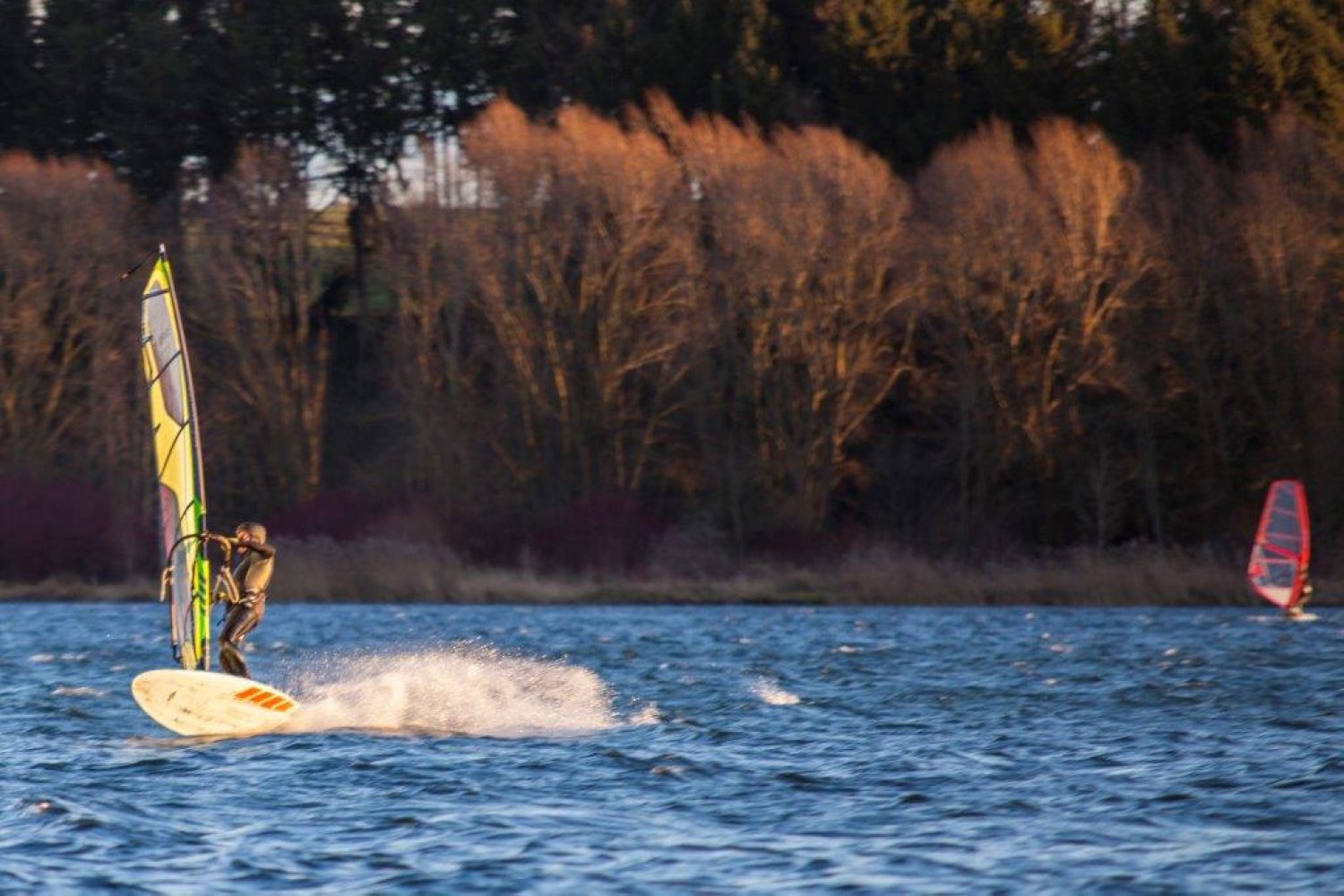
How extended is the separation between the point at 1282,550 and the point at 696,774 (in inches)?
714

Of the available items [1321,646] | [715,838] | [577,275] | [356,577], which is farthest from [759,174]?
[715,838]

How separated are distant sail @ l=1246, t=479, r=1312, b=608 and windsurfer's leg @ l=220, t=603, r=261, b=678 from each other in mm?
17682

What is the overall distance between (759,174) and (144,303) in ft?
73.0

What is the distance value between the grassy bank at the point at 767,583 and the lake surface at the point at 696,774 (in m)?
8.49

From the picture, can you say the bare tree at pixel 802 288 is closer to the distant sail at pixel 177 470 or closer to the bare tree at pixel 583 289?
the bare tree at pixel 583 289

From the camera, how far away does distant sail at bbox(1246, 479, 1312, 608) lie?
2788 centimetres

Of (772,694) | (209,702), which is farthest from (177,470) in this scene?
(772,694)

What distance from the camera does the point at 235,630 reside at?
13344 millimetres

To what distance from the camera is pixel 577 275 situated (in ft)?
122

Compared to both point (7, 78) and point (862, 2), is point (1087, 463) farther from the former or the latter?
point (7, 78)

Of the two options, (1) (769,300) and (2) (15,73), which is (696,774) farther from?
(2) (15,73)

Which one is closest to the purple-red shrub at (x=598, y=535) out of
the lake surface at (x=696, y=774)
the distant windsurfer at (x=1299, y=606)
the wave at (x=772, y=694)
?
the distant windsurfer at (x=1299, y=606)

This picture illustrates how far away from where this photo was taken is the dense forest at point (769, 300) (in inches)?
1377

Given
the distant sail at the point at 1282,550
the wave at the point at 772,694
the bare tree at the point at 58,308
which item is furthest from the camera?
the bare tree at the point at 58,308
